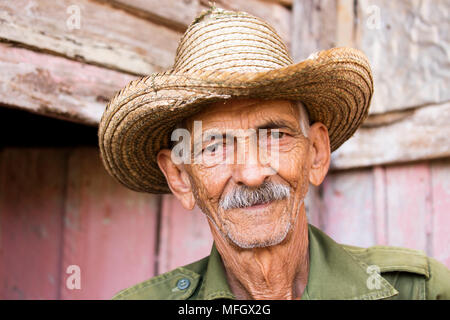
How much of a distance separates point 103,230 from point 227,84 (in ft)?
6.32

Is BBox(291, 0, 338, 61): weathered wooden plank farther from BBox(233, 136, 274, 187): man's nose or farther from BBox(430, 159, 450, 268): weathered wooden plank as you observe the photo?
BBox(233, 136, 274, 187): man's nose

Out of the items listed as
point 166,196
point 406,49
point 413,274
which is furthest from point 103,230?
point 406,49

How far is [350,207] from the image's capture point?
3354 mm

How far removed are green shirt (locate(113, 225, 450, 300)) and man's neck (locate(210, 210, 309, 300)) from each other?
2.3 inches

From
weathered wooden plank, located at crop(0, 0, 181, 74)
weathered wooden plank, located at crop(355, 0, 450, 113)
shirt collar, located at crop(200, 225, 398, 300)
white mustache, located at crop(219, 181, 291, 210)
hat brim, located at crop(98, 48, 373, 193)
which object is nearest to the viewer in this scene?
hat brim, located at crop(98, 48, 373, 193)

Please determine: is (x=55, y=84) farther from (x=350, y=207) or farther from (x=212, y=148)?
(x=350, y=207)

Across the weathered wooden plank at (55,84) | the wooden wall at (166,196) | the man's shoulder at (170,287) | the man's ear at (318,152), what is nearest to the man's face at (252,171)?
the man's ear at (318,152)

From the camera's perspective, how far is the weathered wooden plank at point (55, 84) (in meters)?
2.36

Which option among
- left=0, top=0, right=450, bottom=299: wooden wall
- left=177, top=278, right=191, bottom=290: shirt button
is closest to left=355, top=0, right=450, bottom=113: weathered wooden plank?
left=0, top=0, right=450, bottom=299: wooden wall

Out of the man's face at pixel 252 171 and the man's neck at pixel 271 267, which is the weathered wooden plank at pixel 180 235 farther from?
the man's face at pixel 252 171

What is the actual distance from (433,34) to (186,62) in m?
1.73

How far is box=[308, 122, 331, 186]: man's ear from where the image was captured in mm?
2160
